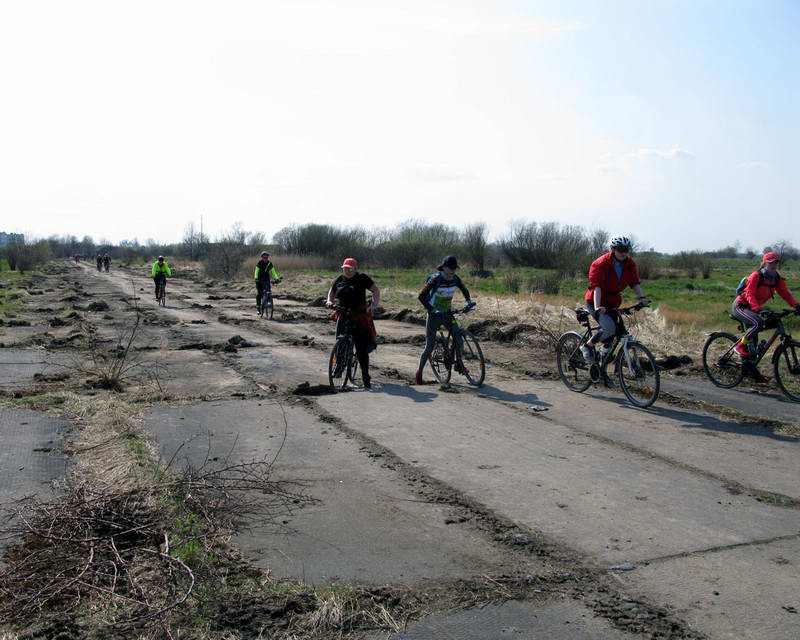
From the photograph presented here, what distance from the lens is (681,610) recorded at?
4254mm

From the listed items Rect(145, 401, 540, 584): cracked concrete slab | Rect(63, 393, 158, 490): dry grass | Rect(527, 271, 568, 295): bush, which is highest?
Rect(527, 271, 568, 295): bush

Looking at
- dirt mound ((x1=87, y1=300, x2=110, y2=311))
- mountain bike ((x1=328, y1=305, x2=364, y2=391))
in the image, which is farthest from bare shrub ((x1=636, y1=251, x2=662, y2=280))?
mountain bike ((x1=328, y1=305, x2=364, y2=391))

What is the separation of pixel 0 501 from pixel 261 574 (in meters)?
2.66

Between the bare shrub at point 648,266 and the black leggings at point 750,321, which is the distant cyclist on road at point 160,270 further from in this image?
the bare shrub at point 648,266

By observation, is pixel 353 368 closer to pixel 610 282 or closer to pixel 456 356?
pixel 456 356

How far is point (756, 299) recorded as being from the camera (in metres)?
11.2

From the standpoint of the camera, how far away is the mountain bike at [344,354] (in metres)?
11.2

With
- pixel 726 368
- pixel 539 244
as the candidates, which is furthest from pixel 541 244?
pixel 726 368

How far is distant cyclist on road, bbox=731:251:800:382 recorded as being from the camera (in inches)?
435

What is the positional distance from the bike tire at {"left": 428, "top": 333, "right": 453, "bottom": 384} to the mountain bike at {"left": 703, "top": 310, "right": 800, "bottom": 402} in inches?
156

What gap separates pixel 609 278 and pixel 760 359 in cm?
304

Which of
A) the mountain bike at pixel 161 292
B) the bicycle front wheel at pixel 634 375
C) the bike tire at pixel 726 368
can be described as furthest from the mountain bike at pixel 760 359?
the mountain bike at pixel 161 292

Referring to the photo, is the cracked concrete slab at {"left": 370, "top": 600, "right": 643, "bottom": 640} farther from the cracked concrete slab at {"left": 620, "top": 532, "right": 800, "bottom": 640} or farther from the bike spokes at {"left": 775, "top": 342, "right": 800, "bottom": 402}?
the bike spokes at {"left": 775, "top": 342, "right": 800, "bottom": 402}

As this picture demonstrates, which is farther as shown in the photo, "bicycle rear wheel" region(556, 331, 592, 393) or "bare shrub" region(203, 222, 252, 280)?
"bare shrub" region(203, 222, 252, 280)
